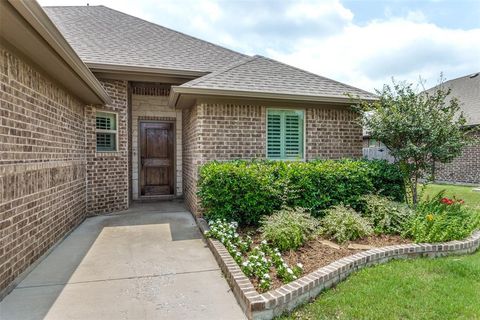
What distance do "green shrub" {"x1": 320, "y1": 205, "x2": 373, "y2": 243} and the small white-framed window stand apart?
5.78m

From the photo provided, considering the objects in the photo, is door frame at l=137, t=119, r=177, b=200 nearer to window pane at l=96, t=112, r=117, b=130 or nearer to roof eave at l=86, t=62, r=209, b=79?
window pane at l=96, t=112, r=117, b=130

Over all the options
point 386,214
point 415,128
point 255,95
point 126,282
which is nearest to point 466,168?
point 415,128

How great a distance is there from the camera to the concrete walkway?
299 centimetres

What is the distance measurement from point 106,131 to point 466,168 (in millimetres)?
17116

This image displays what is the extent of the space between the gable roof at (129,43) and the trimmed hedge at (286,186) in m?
3.84

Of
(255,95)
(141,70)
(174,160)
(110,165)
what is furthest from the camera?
(174,160)

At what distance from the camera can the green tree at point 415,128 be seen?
6023 millimetres

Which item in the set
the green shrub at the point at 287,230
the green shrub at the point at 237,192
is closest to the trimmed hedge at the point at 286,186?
the green shrub at the point at 237,192

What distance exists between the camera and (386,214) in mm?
5473

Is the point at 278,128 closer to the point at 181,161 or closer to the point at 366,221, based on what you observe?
the point at 366,221

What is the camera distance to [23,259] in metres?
3.81

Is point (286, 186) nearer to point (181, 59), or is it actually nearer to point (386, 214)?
point (386, 214)

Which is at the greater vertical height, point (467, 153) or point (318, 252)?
point (467, 153)

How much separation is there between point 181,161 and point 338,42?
6.10 m
